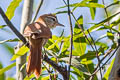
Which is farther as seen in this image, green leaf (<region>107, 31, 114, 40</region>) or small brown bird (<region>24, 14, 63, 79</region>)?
green leaf (<region>107, 31, 114, 40</region>)

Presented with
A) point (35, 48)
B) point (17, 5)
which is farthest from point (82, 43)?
point (17, 5)

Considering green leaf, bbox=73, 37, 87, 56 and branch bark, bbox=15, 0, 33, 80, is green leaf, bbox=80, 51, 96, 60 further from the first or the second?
branch bark, bbox=15, 0, 33, 80

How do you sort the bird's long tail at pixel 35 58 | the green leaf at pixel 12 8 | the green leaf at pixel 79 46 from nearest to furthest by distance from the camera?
the bird's long tail at pixel 35 58, the green leaf at pixel 12 8, the green leaf at pixel 79 46

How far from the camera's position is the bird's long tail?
207 centimetres

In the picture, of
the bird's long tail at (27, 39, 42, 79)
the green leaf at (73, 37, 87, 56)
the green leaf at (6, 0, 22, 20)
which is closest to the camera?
the bird's long tail at (27, 39, 42, 79)

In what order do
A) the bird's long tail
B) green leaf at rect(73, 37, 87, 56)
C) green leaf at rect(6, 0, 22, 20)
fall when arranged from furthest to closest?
green leaf at rect(73, 37, 87, 56) < green leaf at rect(6, 0, 22, 20) < the bird's long tail

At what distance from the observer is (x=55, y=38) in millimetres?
2400

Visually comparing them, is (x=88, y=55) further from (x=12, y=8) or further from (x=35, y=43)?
(x=12, y=8)

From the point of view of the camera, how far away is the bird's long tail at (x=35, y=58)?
207cm

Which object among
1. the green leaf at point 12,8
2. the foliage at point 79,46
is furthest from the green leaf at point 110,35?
the green leaf at point 12,8

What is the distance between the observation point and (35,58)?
2.16m

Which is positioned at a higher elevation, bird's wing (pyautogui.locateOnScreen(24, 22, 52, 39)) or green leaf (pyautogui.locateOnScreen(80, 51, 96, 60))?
bird's wing (pyautogui.locateOnScreen(24, 22, 52, 39))

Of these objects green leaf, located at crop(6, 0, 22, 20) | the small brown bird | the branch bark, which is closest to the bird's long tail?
the small brown bird

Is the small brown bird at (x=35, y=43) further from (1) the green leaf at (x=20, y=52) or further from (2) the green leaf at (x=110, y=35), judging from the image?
(2) the green leaf at (x=110, y=35)
